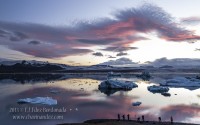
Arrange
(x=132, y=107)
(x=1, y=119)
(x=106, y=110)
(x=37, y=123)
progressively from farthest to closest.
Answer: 1. (x=132, y=107)
2. (x=106, y=110)
3. (x=1, y=119)
4. (x=37, y=123)

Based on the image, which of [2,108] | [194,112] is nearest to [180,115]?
[194,112]

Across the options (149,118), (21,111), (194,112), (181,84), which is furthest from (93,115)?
(181,84)

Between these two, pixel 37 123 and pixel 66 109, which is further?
pixel 66 109

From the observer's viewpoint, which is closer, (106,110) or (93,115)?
(93,115)

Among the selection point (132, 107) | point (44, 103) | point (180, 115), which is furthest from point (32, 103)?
point (180, 115)

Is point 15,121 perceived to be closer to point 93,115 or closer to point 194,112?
point 93,115

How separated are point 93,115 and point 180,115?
9.93 m

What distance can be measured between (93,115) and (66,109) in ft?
15.5

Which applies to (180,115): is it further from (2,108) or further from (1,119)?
(2,108)

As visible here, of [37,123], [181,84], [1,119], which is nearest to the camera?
[37,123]

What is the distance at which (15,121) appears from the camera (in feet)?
85.6

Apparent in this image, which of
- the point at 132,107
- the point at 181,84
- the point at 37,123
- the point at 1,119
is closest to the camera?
the point at 37,123

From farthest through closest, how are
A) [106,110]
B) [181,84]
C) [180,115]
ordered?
1. [181,84]
2. [106,110]
3. [180,115]

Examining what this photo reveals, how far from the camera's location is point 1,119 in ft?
88.1
